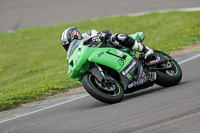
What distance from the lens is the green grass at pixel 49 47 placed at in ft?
31.5

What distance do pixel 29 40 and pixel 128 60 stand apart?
495 inches

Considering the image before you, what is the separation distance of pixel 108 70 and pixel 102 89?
474mm

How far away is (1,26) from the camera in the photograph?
21.2 meters

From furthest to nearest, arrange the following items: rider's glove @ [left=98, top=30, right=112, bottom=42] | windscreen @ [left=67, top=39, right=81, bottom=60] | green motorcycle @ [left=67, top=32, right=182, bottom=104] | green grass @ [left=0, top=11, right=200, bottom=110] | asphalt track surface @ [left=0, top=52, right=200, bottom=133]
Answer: green grass @ [left=0, top=11, right=200, bottom=110] → windscreen @ [left=67, top=39, right=81, bottom=60] → rider's glove @ [left=98, top=30, right=112, bottom=42] → green motorcycle @ [left=67, top=32, right=182, bottom=104] → asphalt track surface @ [left=0, top=52, right=200, bottom=133]

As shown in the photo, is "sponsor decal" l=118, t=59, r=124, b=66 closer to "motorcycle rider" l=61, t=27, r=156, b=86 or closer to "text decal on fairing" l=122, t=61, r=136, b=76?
"text decal on fairing" l=122, t=61, r=136, b=76

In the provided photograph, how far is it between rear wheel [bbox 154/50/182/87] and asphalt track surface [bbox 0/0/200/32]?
10.4 metres

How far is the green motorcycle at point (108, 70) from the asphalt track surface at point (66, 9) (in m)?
10.8

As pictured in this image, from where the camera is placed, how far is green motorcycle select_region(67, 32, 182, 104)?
6430 millimetres

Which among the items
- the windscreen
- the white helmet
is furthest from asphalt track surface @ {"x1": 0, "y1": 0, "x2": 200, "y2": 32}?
the windscreen

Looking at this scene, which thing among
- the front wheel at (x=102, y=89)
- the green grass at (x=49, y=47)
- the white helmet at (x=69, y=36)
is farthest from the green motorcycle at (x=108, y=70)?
the green grass at (x=49, y=47)

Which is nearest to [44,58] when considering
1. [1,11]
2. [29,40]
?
[29,40]

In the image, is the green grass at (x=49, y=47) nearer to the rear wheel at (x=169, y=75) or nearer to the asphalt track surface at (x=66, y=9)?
the asphalt track surface at (x=66, y=9)

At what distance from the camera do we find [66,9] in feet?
71.0

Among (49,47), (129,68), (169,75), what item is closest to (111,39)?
(129,68)
